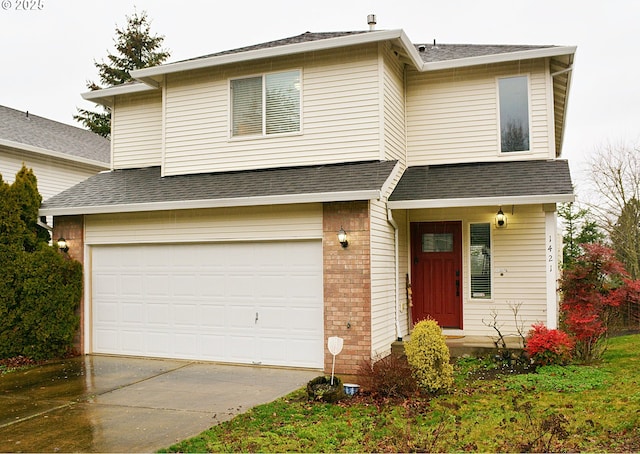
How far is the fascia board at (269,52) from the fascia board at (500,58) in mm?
1671

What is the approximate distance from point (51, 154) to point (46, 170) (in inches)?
31.2

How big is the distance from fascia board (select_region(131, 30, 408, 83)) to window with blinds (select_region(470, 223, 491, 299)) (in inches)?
158

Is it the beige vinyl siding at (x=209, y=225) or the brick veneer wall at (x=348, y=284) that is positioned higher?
the beige vinyl siding at (x=209, y=225)

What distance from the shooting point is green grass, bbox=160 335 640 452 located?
545 cm

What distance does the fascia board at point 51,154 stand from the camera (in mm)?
14539

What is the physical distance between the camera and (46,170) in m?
16.4

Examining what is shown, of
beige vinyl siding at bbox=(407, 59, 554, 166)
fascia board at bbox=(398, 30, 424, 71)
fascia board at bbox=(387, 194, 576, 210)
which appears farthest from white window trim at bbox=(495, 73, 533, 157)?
fascia board at bbox=(387, 194, 576, 210)

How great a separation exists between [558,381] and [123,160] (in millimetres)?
10330

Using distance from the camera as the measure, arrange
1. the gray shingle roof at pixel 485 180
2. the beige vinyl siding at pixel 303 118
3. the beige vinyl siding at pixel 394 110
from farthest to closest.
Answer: the beige vinyl siding at pixel 394 110 → the beige vinyl siding at pixel 303 118 → the gray shingle roof at pixel 485 180

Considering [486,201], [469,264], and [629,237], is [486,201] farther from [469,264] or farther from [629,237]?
[629,237]

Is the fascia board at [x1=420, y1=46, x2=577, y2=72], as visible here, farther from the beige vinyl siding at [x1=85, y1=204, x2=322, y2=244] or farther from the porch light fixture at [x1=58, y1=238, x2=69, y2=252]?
the porch light fixture at [x1=58, y1=238, x2=69, y2=252]

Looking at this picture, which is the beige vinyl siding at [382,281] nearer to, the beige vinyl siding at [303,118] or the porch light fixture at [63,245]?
the beige vinyl siding at [303,118]

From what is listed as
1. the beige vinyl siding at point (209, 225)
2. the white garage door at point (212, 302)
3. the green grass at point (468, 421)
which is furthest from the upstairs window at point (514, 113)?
the green grass at point (468, 421)

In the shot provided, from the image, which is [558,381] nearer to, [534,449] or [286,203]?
[534,449]
